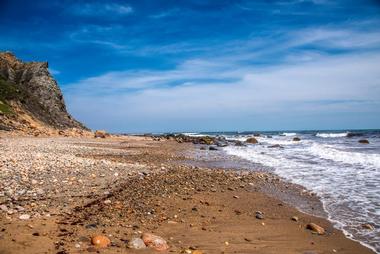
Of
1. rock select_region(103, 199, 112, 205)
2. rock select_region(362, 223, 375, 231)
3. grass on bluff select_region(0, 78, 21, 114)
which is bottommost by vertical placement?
rock select_region(362, 223, 375, 231)

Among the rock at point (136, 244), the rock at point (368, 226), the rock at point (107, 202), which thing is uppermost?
the rock at point (107, 202)

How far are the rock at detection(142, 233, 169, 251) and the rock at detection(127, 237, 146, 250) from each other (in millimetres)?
65

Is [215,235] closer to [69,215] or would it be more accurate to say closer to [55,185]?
[69,215]

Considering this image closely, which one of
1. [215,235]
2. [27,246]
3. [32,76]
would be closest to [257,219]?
[215,235]

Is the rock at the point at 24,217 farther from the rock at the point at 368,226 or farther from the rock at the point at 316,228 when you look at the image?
the rock at the point at 368,226

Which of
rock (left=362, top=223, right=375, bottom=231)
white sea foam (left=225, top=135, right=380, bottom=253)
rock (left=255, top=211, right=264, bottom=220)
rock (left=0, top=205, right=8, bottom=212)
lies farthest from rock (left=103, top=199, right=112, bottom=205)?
rock (left=362, top=223, right=375, bottom=231)

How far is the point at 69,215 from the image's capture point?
21.7 ft

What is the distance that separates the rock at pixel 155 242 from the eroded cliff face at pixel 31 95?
35431 mm

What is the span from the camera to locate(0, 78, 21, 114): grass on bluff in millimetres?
36719

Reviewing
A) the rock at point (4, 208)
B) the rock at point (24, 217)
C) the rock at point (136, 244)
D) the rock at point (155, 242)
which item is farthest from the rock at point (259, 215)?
the rock at point (4, 208)

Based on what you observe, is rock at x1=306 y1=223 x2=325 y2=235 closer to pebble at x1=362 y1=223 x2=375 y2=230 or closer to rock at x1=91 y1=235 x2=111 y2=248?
pebble at x1=362 y1=223 x2=375 y2=230

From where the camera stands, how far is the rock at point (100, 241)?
5.19 meters

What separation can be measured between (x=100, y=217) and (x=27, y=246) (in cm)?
166

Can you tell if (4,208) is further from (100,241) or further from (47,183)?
(100,241)
